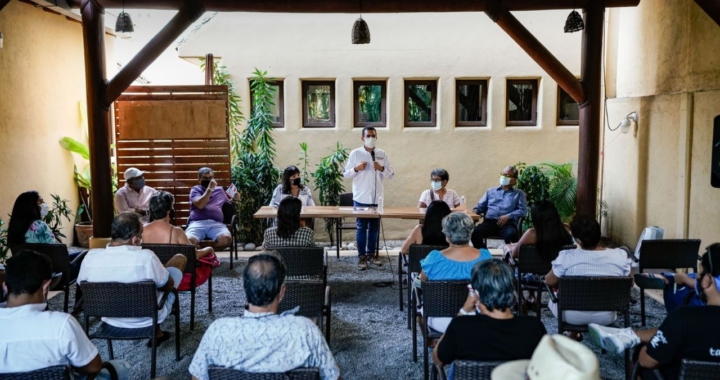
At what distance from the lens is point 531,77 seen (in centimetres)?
992

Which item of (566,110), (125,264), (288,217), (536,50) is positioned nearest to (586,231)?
(288,217)

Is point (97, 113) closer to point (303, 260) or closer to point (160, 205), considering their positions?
point (160, 205)

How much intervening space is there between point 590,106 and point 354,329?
13.7 ft

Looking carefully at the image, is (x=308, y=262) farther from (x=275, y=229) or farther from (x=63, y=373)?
(x=63, y=373)

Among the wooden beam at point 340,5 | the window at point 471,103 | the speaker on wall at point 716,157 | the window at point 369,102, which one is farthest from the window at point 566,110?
the speaker on wall at point 716,157

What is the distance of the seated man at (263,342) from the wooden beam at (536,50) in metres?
5.59

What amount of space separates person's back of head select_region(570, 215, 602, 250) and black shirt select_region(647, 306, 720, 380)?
150cm

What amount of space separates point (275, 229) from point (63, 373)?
2867 millimetres

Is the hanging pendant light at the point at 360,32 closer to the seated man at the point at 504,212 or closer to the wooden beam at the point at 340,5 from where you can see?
the wooden beam at the point at 340,5

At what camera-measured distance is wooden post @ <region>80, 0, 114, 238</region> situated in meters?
Result: 7.10

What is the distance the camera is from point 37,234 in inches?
211

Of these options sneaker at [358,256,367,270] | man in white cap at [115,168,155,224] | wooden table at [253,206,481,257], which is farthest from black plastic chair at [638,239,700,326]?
man in white cap at [115,168,155,224]

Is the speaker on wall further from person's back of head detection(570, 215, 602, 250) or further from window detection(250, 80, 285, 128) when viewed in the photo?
window detection(250, 80, 285, 128)

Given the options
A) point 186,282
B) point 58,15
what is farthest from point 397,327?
point 58,15
